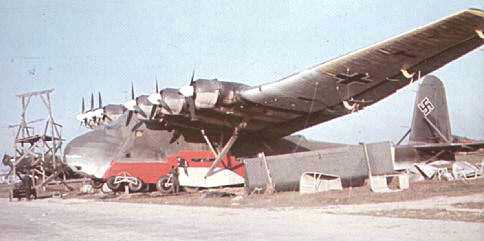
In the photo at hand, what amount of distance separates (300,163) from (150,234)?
33.6 ft

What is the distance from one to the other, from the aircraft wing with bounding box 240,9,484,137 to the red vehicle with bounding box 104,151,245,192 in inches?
106

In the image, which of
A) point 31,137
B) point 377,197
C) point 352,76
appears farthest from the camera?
point 31,137

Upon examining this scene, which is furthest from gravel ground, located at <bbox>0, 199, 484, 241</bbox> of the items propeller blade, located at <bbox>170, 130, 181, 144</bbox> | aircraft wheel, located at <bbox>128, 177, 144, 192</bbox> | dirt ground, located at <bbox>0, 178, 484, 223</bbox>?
propeller blade, located at <bbox>170, 130, 181, 144</bbox>

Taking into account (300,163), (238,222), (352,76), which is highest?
(352,76)

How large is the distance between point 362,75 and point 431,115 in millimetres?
9225

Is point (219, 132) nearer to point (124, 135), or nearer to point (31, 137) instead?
point (124, 135)

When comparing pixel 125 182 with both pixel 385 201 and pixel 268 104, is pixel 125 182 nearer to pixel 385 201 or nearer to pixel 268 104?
pixel 268 104

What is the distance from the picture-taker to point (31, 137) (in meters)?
34.2

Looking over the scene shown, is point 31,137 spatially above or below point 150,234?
above

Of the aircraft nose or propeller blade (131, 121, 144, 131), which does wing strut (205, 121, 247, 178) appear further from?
propeller blade (131, 121, 144, 131)

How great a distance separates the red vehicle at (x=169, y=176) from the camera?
19844 millimetres

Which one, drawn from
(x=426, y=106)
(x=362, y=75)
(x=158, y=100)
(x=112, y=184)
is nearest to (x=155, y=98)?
(x=158, y=100)

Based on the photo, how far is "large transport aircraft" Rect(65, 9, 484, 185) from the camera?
14.1 m

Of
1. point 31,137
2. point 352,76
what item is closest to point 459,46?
point 352,76
